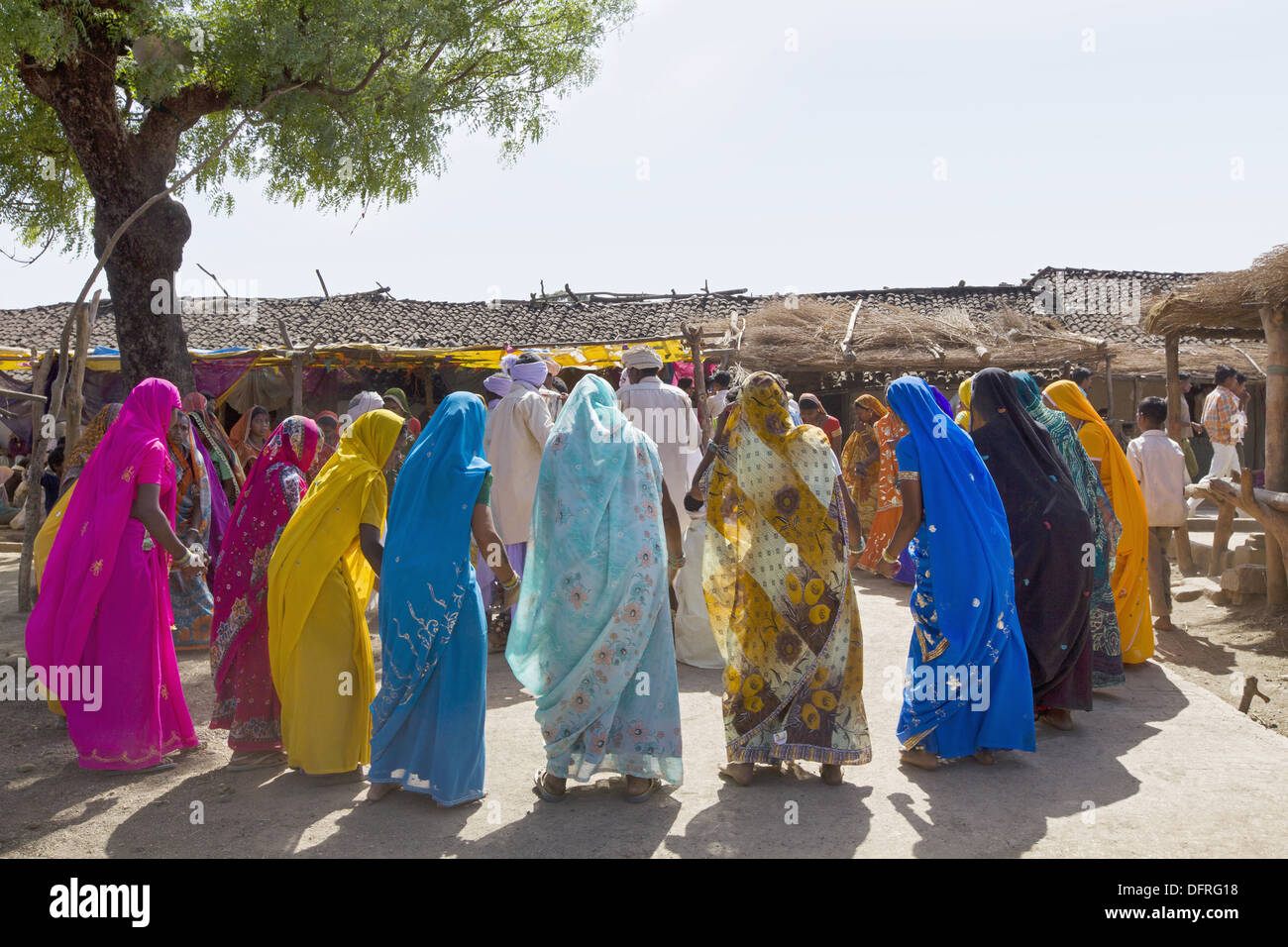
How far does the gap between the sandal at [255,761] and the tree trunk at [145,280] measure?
5.18m

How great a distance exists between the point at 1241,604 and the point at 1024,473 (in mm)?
4654

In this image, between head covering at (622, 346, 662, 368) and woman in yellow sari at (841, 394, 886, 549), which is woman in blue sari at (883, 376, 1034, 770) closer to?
head covering at (622, 346, 662, 368)

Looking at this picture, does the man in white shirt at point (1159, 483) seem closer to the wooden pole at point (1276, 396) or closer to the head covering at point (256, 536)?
the wooden pole at point (1276, 396)

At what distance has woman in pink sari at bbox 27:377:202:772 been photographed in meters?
4.50

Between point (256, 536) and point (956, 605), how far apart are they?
Answer: 315cm

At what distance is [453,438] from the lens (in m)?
4.04

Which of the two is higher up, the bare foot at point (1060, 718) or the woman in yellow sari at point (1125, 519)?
the woman in yellow sari at point (1125, 519)

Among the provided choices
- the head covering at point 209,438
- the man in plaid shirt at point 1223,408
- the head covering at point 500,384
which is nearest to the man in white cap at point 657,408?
the head covering at point 500,384

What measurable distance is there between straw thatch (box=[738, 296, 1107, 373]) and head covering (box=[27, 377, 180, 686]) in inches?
462

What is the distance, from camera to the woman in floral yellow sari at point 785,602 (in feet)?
13.6

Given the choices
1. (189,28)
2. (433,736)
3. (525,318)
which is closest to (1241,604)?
(433,736)

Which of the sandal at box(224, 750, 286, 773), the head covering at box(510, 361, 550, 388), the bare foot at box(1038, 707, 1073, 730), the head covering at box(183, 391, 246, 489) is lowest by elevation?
the bare foot at box(1038, 707, 1073, 730)

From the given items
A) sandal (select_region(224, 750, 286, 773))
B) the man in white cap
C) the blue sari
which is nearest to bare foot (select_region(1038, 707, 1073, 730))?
the man in white cap

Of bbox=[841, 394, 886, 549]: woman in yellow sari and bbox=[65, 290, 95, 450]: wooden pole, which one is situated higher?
bbox=[65, 290, 95, 450]: wooden pole
